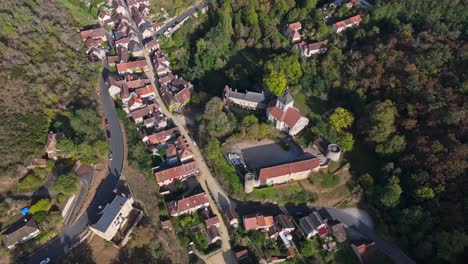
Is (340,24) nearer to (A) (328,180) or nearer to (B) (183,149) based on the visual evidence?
(A) (328,180)

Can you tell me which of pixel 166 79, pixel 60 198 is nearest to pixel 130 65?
pixel 166 79

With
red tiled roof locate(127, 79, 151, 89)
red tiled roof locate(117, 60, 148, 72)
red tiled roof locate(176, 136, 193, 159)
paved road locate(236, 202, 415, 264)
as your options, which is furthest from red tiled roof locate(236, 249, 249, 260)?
red tiled roof locate(117, 60, 148, 72)

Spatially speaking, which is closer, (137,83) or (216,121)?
(216,121)

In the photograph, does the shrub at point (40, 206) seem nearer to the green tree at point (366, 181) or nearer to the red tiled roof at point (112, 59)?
the red tiled roof at point (112, 59)

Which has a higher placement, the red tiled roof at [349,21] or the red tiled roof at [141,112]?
the red tiled roof at [349,21]

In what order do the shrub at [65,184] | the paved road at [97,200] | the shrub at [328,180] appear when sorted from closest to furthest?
the paved road at [97,200] < the shrub at [65,184] < the shrub at [328,180]

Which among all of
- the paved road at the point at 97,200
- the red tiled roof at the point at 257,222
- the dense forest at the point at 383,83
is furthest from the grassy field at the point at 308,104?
the paved road at the point at 97,200

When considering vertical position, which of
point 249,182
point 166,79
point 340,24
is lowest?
point 249,182
